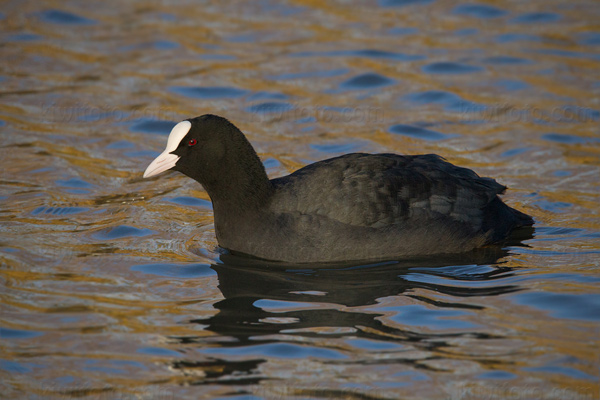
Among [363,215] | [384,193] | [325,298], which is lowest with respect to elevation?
[325,298]

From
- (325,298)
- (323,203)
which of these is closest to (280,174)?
(323,203)

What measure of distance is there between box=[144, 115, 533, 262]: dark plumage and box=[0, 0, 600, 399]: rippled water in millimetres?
167

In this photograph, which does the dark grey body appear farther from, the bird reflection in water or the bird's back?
the bird reflection in water

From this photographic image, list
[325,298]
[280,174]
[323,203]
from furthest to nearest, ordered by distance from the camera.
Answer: [280,174] → [323,203] → [325,298]

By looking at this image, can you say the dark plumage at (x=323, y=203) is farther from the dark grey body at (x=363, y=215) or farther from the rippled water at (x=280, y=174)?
the rippled water at (x=280, y=174)

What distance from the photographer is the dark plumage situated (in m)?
6.57

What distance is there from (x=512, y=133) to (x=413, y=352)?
208 inches

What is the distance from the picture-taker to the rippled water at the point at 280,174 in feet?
16.8

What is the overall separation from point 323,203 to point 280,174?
2.35 meters

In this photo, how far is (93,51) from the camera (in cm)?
1201

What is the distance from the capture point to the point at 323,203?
6.59m

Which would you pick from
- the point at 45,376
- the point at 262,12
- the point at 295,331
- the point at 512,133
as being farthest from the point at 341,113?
the point at 45,376

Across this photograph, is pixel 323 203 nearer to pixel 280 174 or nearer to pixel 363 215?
pixel 363 215

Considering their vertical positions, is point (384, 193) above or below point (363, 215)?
above
